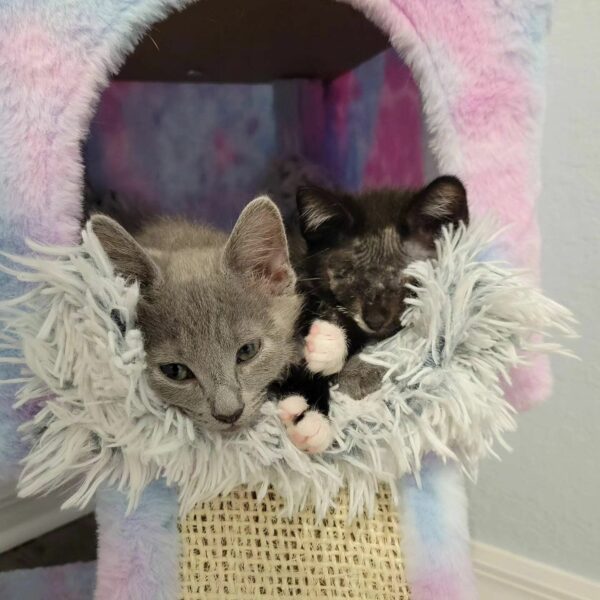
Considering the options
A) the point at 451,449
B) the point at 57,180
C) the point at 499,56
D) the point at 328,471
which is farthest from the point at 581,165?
the point at 57,180

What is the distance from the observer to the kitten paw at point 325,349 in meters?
0.86

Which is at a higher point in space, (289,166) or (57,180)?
(289,166)

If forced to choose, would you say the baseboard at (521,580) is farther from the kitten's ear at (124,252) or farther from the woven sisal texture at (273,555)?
the kitten's ear at (124,252)

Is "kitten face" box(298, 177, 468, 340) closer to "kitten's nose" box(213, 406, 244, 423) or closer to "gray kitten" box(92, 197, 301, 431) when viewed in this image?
"gray kitten" box(92, 197, 301, 431)

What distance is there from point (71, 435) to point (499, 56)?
770 millimetres

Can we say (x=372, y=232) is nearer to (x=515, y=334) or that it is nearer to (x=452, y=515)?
(x=515, y=334)

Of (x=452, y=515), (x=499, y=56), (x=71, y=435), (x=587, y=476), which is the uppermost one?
(x=499, y=56)

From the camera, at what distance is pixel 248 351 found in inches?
34.1

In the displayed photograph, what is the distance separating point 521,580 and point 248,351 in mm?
960

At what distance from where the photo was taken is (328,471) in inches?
31.2

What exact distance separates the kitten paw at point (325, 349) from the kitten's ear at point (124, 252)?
23cm

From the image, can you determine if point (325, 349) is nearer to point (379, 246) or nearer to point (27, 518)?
point (379, 246)

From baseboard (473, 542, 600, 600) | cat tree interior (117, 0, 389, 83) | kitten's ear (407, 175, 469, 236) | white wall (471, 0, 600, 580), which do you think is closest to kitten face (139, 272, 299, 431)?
kitten's ear (407, 175, 469, 236)

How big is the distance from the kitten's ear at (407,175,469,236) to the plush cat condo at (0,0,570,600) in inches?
1.5
